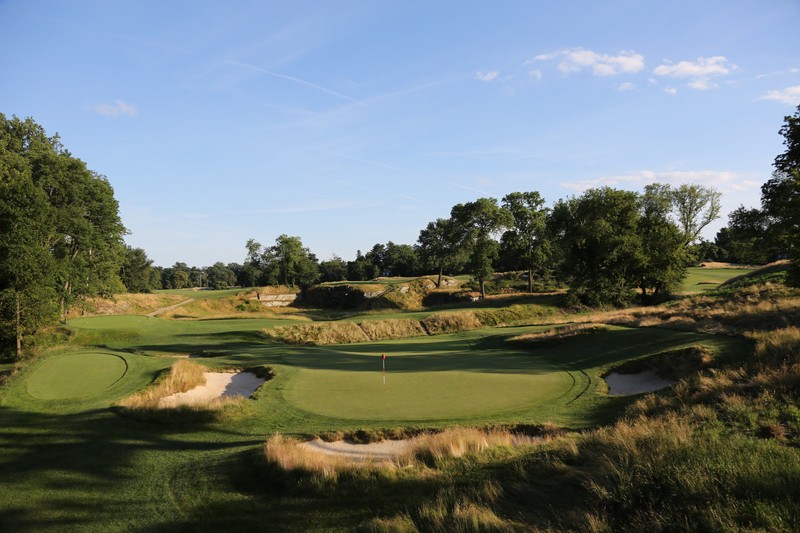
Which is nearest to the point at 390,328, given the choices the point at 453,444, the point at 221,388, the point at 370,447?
the point at 221,388

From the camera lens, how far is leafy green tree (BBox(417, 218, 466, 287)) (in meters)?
52.3

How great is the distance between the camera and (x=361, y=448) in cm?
932

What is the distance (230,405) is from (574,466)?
30.8 feet

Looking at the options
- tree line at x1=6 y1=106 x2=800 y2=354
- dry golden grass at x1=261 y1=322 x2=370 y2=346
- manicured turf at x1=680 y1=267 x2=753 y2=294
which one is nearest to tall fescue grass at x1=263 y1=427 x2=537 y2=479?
tree line at x1=6 y1=106 x2=800 y2=354

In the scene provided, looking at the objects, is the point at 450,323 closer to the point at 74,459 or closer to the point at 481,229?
the point at 481,229

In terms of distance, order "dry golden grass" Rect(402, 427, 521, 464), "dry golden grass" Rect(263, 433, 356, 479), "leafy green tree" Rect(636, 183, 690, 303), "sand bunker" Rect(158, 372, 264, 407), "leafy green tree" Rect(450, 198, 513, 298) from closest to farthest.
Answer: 1. "dry golden grass" Rect(263, 433, 356, 479)
2. "dry golden grass" Rect(402, 427, 521, 464)
3. "sand bunker" Rect(158, 372, 264, 407)
4. "leafy green tree" Rect(636, 183, 690, 303)
5. "leafy green tree" Rect(450, 198, 513, 298)

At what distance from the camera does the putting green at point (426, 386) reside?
11.5m

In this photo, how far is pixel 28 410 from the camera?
1254cm

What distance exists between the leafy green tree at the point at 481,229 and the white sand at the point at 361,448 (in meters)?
40.5

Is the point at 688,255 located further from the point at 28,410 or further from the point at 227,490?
the point at 28,410

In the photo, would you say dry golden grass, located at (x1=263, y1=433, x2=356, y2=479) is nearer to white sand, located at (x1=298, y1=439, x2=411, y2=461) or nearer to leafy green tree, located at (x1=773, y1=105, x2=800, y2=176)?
white sand, located at (x1=298, y1=439, x2=411, y2=461)

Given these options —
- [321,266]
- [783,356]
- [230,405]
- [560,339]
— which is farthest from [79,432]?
[321,266]

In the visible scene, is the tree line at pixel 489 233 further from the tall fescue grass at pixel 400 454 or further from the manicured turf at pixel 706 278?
the tall fescue grass at pixel 400 454

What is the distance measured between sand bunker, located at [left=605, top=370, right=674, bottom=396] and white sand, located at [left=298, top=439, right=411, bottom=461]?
747cm
